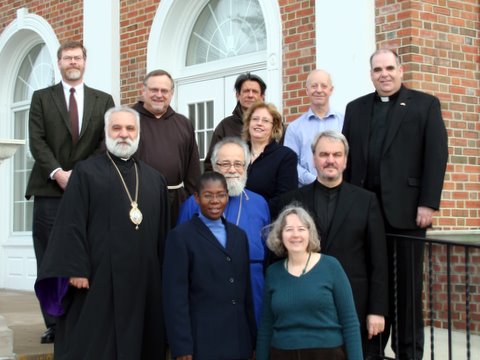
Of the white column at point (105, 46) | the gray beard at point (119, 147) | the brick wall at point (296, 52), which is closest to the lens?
the gray beard at point (119, 147)

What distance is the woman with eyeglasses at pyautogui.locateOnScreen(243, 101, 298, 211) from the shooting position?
467cm

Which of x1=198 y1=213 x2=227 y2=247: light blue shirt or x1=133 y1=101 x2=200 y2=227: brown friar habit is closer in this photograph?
x1=198 y1=213 x2=227 y2=247: light blue shirt

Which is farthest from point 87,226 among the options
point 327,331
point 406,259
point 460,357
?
point 460,357

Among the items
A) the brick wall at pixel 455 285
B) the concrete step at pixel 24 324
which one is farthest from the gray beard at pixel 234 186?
the brick wall at pixel 455 285

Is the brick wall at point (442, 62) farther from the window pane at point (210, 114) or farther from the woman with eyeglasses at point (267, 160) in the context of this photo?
the woman with eyeglasses at point (267, 160)

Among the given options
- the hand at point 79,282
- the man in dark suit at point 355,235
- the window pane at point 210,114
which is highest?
the window pane at point 210,114

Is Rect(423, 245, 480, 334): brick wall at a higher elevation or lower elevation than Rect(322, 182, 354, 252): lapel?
lower

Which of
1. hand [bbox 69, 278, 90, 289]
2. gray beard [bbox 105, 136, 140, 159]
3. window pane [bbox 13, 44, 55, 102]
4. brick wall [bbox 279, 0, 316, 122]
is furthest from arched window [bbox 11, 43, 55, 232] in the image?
hand [bbox 69, 278, 90, 289]

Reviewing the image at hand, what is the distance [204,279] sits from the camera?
3941 mm

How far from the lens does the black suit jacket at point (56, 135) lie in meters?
5.10

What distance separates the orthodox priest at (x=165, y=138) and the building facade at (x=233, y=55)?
77.3 inches

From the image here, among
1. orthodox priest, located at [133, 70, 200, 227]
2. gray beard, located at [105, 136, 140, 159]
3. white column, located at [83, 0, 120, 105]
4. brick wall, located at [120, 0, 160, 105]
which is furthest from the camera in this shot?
white column, located at [83, 0, 120, 105]

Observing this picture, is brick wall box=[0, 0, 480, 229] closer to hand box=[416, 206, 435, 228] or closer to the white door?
the white door

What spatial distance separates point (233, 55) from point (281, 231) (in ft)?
15.1
